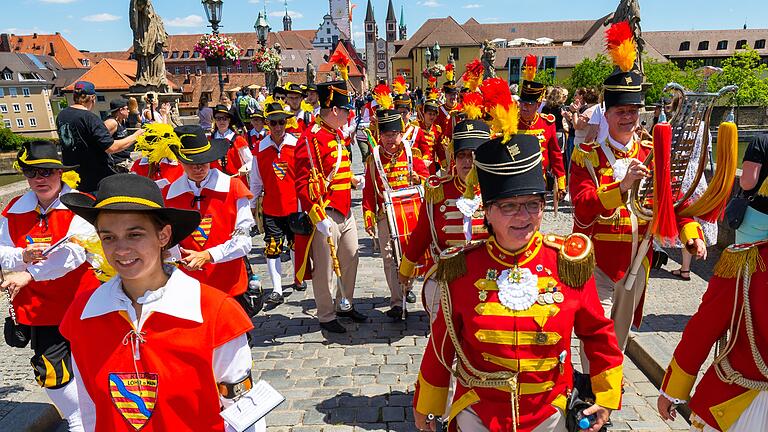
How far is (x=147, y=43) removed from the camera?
12.0m

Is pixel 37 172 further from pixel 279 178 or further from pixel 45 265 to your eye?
pixel 279 178

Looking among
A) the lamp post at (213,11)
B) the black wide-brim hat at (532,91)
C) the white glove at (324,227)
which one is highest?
the lamp post at (213,11)

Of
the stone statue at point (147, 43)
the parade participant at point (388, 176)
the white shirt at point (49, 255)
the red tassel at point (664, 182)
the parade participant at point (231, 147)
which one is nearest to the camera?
the red tassel at point (664, 182)

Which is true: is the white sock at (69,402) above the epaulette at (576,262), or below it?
below

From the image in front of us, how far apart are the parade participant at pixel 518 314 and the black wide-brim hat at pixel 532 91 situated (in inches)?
214

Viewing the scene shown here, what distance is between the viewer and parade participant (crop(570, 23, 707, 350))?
4.05 meters

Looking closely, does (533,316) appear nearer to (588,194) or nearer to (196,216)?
(196,216)

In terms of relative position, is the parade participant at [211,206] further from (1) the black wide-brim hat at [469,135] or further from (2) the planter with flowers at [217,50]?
(2) the planter with flowers at [217,50]

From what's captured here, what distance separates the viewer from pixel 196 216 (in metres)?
2.37

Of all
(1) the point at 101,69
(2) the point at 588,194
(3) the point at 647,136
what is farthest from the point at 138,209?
(1) the point at 101,69

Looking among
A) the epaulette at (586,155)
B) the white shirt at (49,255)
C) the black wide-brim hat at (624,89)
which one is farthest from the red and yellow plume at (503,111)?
the white shirt at (49,255)

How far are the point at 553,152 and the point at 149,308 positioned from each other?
21.9ft

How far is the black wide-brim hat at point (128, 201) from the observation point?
6.96ft

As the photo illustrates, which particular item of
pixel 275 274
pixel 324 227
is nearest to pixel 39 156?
pixel 324 227
